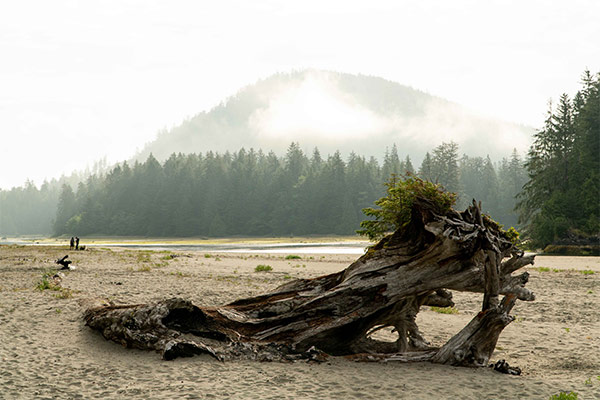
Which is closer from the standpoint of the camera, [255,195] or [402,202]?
[402,202]

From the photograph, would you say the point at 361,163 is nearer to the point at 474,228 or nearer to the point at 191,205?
the point at 191,205

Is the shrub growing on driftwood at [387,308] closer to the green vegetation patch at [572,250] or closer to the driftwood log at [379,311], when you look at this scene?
the driftwood log at [379,311]

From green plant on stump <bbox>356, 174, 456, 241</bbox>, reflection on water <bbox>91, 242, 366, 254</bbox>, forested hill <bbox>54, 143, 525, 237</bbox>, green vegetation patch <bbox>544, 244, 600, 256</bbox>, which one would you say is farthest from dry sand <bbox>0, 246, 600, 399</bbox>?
forested hill <bbox>54, 143, 525, 237</bbox>

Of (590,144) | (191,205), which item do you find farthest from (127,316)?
(191,205)

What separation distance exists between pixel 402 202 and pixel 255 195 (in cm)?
13041

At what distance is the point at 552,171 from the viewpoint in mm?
56656

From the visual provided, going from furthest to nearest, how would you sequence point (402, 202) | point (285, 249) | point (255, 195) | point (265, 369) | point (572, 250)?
1. point (255, 195)
2. point (285, 249)
3. point (572, 250)
4. point (402, 202)
5. point (265, 369)

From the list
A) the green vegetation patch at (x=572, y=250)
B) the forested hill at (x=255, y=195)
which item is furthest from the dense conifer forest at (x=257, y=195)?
the green vegetation patch at (x=572, y=250)

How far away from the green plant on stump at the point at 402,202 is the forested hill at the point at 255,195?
11022cm

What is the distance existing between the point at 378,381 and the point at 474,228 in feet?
13.5

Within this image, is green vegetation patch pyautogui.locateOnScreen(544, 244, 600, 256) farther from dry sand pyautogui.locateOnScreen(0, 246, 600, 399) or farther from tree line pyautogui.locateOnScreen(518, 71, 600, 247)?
dry sand pyautogui.locateOnScreen(0, 246, 600, 399)

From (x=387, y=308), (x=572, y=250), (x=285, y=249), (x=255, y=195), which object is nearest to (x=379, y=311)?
(x=387, y=308)

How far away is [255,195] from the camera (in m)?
142

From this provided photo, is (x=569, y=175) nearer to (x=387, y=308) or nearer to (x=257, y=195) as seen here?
(x=387, y=308)
